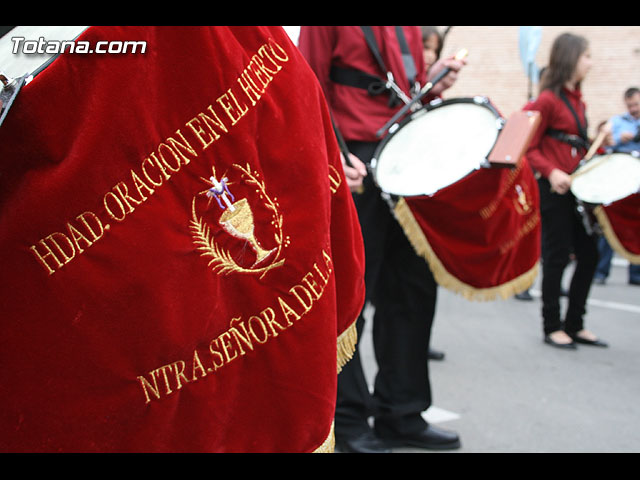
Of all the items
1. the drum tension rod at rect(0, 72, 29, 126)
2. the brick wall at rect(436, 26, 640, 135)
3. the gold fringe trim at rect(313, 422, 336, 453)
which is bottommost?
the brick wall at rect(436, 26, 640, 135)

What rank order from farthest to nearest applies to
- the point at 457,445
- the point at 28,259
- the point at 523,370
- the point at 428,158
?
the point at 523,370
the point at 457,445
the point at 428,158
the point at 28,259

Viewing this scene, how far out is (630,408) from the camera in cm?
336

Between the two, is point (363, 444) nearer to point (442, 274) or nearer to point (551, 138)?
point (442, 274)

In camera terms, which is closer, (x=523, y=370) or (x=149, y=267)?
(x=149, y=267)

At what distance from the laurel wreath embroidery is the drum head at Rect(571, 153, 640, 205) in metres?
3.56

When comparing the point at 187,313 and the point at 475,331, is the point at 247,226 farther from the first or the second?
the point at 475,331

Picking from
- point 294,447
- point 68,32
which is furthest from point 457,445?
point 68,32

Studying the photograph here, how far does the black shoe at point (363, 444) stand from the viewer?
2607 millimetres

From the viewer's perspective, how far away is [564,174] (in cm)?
432

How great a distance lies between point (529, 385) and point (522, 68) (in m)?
10.2

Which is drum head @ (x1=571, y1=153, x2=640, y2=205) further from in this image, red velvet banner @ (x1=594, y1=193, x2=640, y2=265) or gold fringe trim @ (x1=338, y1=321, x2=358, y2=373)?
gold fringe trim @ (x1=338, y1=321, x2=358, y2=373)

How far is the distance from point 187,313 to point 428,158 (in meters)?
1.55

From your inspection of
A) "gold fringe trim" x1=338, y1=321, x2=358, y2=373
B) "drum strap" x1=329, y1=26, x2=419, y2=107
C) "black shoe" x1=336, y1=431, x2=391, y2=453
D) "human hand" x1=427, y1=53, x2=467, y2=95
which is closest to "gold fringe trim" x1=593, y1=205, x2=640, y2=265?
"human hand" x1=427, y1=53, x2=467, y2=95

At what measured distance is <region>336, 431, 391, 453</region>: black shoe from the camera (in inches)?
103
